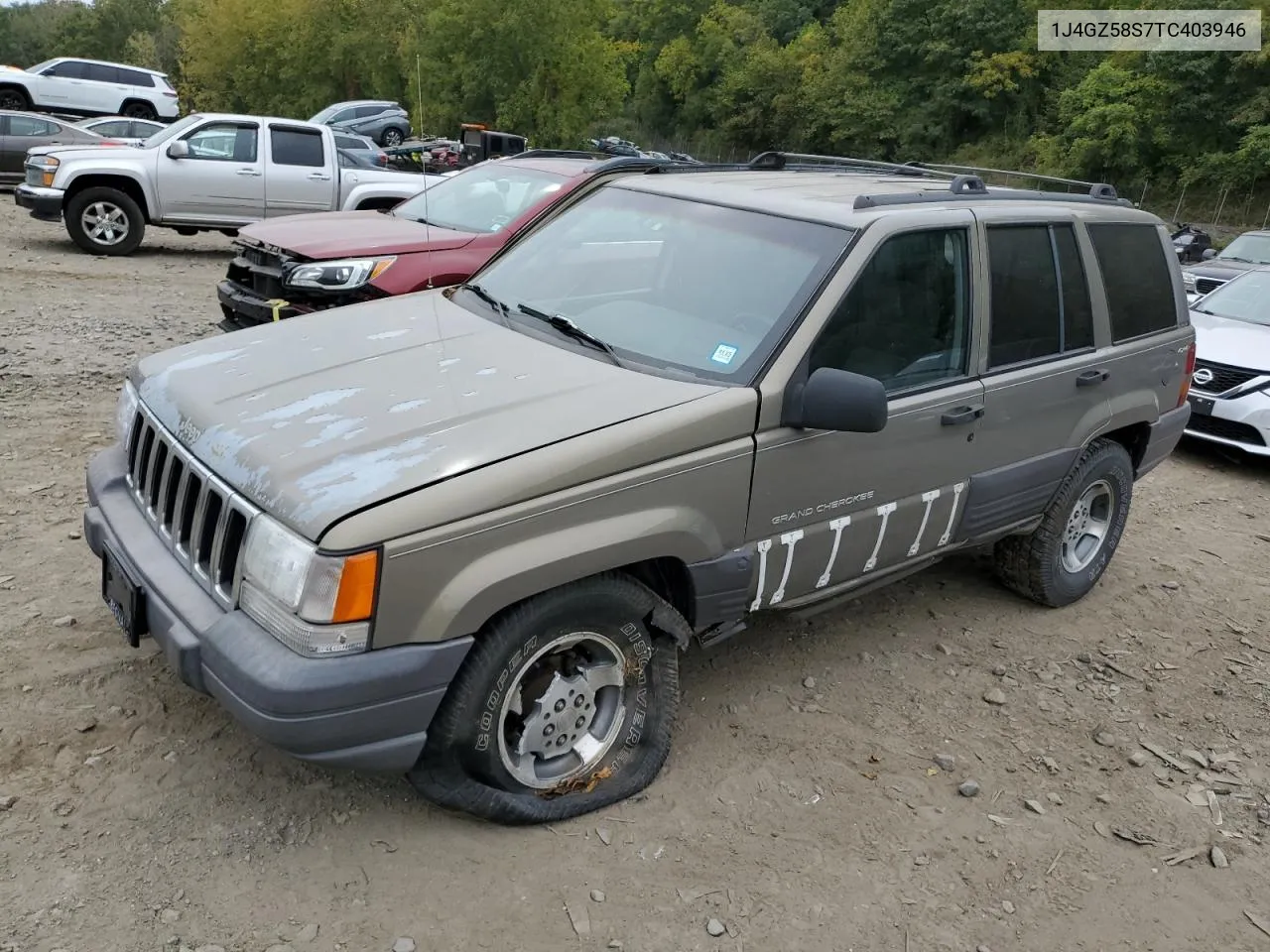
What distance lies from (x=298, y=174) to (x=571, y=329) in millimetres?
10467

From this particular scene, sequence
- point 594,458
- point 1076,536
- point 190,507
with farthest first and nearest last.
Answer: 1. point 1076,536
2. point 190,507
3. point 594,458

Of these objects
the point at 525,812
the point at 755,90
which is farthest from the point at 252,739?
the point at 755,90

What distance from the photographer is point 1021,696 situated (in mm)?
4148

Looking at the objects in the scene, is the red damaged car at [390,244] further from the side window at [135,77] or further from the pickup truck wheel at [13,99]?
the side window at [135,77]

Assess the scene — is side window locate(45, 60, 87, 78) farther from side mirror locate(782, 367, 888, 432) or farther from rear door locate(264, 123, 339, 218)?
side mirror locate(782, 367, 888, 432)

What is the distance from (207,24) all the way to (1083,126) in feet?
128

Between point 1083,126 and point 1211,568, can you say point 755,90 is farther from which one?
point 1211,568

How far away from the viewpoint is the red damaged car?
22.2ft

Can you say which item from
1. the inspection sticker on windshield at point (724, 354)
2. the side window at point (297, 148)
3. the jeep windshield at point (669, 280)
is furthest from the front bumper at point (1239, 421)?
the side window at point (297, 148)

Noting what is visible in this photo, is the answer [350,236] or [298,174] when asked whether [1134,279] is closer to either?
[350,236]

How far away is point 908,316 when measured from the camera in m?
3.62

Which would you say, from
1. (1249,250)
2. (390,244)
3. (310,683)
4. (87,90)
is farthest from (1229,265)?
(87,90)

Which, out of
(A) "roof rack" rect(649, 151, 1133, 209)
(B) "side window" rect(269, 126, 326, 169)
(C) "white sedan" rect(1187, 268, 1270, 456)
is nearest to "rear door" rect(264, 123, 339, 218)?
(B) "side window" rect(269, 126, 326, 169)

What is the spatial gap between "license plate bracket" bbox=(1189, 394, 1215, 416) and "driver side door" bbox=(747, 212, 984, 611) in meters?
4.84
